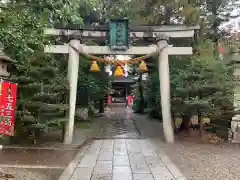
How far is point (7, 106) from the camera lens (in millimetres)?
9453

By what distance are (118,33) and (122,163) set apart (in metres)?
6.10

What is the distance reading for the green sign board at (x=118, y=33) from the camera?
1293 centimetres

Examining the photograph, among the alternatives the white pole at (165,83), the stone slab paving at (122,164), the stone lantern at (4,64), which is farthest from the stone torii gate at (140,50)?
the stone lantern at (4,64)

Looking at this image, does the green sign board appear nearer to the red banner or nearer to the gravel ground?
the gravel ground

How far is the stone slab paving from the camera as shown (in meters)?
7.18

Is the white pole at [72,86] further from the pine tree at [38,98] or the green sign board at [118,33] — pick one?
the green sign board at [118,33]

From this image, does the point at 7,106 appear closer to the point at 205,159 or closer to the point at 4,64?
the point at 4,64

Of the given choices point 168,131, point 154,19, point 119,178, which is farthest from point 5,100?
point 154,19

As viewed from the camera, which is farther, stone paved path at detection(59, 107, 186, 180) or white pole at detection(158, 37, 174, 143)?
white pole at detection(158, 37, 174, 143)

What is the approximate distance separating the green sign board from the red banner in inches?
185

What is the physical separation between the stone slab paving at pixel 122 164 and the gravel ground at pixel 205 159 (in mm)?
336

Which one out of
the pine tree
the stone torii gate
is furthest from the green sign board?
A: the pine tree

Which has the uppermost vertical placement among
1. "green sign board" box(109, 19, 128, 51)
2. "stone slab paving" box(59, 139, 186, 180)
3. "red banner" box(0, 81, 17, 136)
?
"green sign board" box(109, 19, 128, 51)

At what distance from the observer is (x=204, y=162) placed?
8898 millimetres
